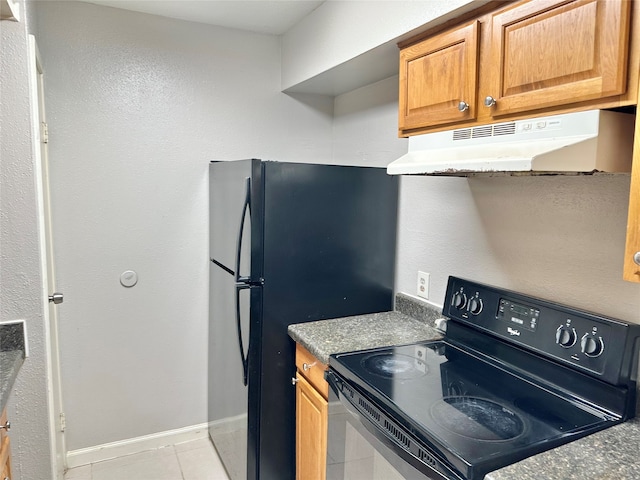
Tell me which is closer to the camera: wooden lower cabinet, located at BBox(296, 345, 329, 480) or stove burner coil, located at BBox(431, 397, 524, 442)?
stove burner coil, located at BBox(431, 397, 524, 442)

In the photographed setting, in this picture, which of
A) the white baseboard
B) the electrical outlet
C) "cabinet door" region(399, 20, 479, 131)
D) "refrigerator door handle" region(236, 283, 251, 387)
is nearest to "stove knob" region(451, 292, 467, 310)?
the electrical outlet

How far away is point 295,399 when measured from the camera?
2.12 meters

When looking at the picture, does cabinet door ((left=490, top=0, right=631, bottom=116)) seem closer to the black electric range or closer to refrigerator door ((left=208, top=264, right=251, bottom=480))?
the black electric range

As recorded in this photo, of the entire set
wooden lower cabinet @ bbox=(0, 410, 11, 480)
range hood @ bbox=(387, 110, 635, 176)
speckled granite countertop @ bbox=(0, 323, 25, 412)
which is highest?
range hood @ bbox=(387, 110, 635, 176)

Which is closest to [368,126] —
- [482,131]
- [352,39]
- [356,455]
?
[352,39]

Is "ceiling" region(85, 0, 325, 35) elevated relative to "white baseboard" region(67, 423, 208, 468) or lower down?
elevated

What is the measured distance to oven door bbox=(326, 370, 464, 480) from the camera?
1.20m

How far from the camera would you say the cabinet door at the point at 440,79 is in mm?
1426

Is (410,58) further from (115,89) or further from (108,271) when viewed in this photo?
(108,271)

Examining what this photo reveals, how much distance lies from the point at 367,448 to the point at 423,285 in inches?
34.9

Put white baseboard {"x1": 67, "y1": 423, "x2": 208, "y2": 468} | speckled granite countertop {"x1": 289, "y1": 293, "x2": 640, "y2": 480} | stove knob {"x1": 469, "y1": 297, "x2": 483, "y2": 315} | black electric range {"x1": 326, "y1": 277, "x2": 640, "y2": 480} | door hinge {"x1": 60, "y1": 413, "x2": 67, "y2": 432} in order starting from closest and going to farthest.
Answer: speckled granite countertop {"x1": 289, "y1": 293, "x2": 640, "y2": 480}
black electric range {"x1": 326, "y1": 277, "x2": 640, "y2": 480}
stove knob {"x1": 469, "y1": 297, "x2": 483, "y2": 315}
door hinge {"x1": 60, "y1": 413, "x2": 67, "y2": 432}
white baseboard {"x1": 67, "y1": 423, "x2": 208, "y2": 468}

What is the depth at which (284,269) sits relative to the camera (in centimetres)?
205

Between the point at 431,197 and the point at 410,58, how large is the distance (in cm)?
64

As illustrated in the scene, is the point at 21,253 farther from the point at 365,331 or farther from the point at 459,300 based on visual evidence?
the point at 459,300
